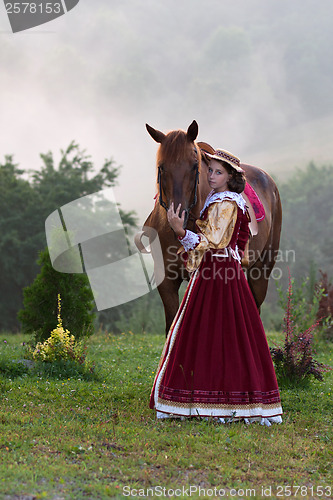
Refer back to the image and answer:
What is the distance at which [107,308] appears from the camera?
23.1 meters

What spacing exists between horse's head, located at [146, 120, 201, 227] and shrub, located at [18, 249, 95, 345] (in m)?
3.53

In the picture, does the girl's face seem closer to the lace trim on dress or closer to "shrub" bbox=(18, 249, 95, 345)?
the lace trim on dress

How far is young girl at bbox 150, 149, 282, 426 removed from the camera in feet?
13.8

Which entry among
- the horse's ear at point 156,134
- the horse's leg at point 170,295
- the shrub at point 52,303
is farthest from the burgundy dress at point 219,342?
the shrub at point 52,303

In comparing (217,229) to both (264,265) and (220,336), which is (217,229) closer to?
(220,336)

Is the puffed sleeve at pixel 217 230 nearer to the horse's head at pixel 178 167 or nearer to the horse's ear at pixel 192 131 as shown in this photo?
the horse's head at pixel 178 167

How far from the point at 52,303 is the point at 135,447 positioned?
12.9 feet

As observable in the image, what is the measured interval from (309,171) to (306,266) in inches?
525

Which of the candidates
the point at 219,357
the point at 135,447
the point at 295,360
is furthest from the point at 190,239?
the point at 295,360

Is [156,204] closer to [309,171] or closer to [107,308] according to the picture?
[107,308]

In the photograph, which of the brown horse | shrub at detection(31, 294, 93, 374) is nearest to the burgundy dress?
the brown horse

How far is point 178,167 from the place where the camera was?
414 cm

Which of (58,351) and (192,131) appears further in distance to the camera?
(58,351)

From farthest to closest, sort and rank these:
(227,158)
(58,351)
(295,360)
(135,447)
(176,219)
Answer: (58,351), (295,360), (227,158), (176,219), (135,447)
